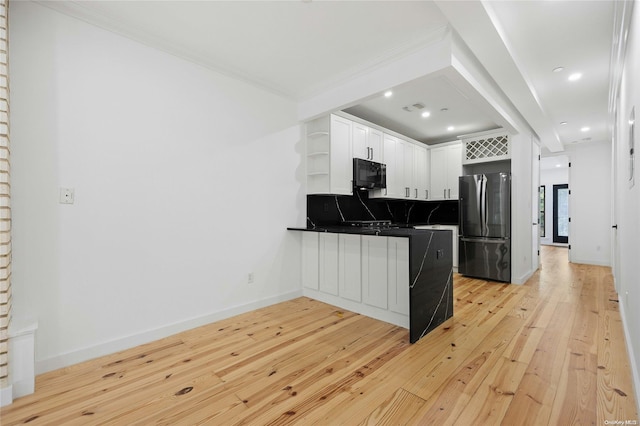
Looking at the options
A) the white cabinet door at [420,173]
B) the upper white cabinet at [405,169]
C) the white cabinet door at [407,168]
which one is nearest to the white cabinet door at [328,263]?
the upper white cabinet at [405,169]

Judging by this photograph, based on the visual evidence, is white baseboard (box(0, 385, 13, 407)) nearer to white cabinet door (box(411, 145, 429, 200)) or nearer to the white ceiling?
the white ceiling

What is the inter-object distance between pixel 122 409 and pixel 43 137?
195 cm

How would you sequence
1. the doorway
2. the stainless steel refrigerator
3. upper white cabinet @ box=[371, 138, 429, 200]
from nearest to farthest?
the stainless steel refrigerator, upper white cabinet @ box=[371, 138, 429, 200], the doorway

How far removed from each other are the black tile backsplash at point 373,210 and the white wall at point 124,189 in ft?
3.10

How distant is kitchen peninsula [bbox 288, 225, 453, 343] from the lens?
266 centimetres

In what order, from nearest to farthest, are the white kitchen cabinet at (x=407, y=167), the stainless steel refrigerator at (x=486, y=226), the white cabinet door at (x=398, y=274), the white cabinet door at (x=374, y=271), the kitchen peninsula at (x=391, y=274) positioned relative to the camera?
the kitchen peninsula at (x=391, y=274) → the white cabinet door at (x=398, y=274) → the white cabinet door at (x=374, y=271) → the stainless steel refrigerator at (x=486, y=226) → the white kitchen cabinet at (x=407, y=167)

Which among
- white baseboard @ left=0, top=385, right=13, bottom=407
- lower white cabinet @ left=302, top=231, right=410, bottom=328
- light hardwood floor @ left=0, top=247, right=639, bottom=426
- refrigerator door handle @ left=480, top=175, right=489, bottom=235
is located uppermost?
refrigerator door handle @ left=480, top=175, right=489, bottom=235

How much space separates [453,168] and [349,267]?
11.6ft

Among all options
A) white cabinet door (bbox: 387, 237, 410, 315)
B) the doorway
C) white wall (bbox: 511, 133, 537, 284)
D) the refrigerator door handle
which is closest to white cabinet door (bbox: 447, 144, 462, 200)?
the refrigerator door handle

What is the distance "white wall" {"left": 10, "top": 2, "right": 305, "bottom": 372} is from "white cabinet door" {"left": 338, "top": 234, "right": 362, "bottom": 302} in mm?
916

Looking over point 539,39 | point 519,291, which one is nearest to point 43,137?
point 539,39

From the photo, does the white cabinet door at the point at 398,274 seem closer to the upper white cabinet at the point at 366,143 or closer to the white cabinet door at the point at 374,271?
the white cabinet door at the point at 374,271

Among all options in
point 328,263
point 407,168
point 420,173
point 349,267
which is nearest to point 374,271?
point 349,267

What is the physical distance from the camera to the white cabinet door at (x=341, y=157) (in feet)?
12.9
